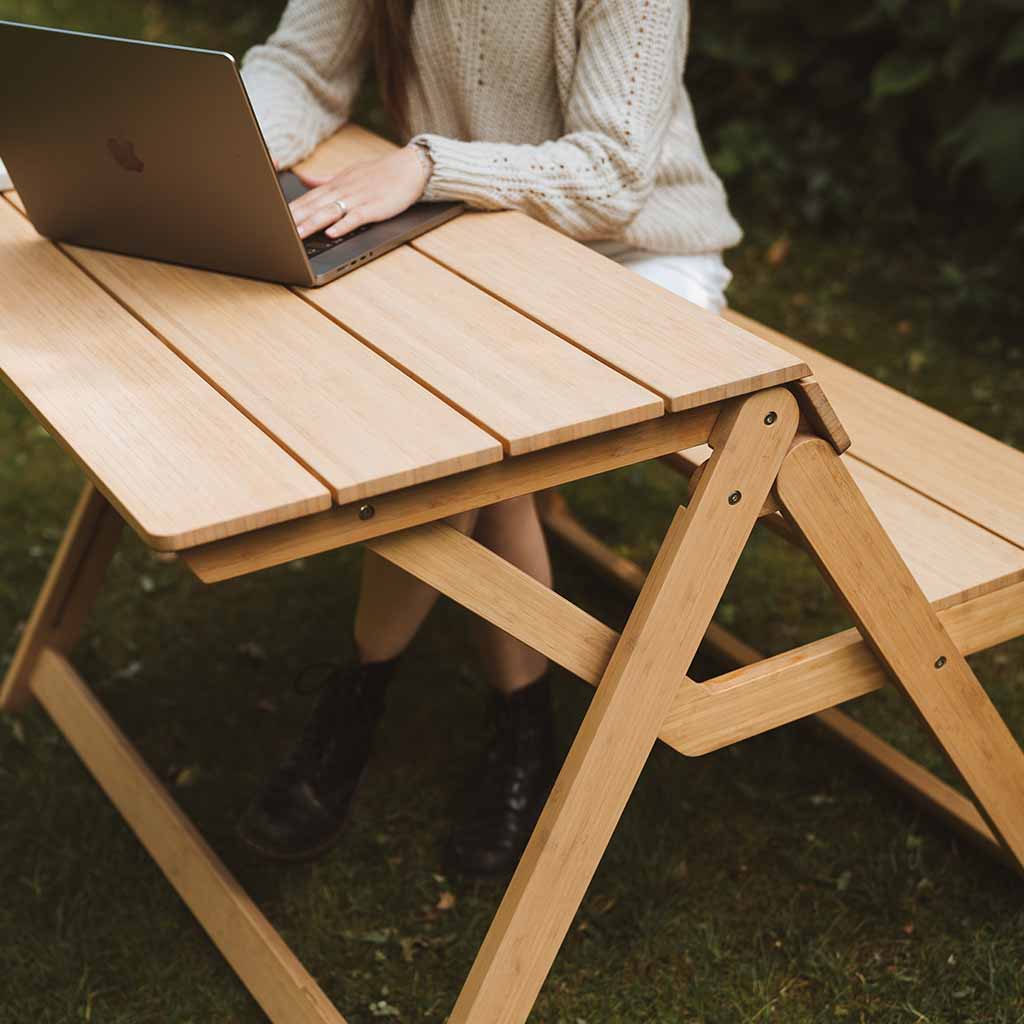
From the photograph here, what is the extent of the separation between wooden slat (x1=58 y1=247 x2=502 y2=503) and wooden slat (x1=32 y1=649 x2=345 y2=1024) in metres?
0.80

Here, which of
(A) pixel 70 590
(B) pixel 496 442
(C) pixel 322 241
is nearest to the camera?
(B) pixel 496 442

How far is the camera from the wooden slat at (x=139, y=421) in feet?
3.92

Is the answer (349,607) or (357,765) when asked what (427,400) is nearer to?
(357,765)

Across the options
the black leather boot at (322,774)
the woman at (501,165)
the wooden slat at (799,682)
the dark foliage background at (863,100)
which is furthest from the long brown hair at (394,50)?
the dark foliage background at (863,100)

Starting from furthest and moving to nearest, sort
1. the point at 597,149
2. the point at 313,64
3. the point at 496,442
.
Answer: the point at 313,64 → the point at 597,149 → the point at 496,442

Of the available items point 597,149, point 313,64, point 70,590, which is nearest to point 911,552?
point 597,149

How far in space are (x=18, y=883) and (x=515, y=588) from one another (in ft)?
3.50

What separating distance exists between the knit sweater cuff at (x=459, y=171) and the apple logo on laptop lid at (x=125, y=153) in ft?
1.27

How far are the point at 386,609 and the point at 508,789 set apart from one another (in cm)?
33

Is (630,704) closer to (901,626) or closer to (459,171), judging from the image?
(901,626)

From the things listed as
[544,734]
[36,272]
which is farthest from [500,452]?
[544,734]

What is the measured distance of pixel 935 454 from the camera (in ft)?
6.22

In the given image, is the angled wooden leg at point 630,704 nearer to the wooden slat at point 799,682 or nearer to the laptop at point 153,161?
the wooden slat at point 799,682

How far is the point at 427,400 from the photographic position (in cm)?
137
